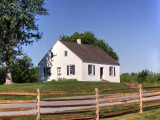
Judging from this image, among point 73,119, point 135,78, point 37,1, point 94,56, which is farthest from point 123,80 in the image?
point 73,119

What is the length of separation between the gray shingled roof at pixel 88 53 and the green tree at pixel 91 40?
12769 millimetres

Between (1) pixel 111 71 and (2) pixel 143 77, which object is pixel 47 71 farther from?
(2) pixel 143 77

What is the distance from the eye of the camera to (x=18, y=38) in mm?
36531

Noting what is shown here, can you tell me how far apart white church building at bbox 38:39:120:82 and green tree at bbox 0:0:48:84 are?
639cm

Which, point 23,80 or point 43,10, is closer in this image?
point 43,10

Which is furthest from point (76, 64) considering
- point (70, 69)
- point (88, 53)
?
point (88, 53)

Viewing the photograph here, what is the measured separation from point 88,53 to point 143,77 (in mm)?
9906

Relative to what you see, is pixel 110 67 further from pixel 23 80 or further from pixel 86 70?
pixel 23 80

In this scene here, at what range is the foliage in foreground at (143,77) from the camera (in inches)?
1608

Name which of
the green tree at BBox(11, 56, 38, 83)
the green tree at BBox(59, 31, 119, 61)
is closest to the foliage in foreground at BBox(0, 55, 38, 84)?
the green tree at BBox(11, 56, 38, 83)

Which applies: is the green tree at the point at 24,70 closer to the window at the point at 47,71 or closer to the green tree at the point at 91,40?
the window at the point at 47,71

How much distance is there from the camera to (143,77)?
42.4 m

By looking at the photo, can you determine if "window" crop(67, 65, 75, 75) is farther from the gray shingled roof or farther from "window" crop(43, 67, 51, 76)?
"window" crop(43, 67, 51, 76)

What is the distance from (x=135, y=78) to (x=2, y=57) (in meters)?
21.4
